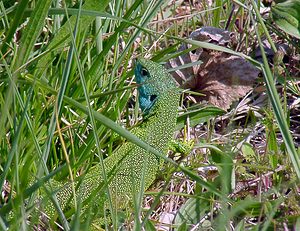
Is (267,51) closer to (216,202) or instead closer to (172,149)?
(172,149)

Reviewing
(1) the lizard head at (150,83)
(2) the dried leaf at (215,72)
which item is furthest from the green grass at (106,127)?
(2) the dried leaf at (215,72)

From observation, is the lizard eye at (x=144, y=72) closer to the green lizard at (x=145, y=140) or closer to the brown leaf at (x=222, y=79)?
the green lizard at (x=145, y=140)

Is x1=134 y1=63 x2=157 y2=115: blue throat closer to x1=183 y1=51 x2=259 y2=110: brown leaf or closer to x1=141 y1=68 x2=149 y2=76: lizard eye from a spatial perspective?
x1=141 y1=68 x2=149 y2=76: lizard eye

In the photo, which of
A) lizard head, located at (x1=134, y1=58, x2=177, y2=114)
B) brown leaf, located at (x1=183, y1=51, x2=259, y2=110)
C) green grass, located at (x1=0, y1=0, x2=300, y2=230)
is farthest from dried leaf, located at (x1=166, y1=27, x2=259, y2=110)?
lizard head, located at (x1=134, y1=58, x2=177, y2=114)

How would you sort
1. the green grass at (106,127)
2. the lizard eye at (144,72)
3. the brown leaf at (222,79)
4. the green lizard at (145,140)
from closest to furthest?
the green grass at (106,127)
the green lizard at (145,140)
the lizard eye at (144,72)
the brown leaf at (222,79)

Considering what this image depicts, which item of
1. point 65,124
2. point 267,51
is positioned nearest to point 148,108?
point 65,124

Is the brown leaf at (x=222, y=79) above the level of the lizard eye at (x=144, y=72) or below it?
below

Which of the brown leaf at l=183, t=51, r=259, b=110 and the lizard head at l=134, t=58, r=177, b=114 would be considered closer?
the lizard head at l=134, t=58, r=177, b=114

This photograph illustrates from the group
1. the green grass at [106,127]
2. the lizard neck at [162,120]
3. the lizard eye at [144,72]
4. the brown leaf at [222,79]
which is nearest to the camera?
the green grass at [106,127]
